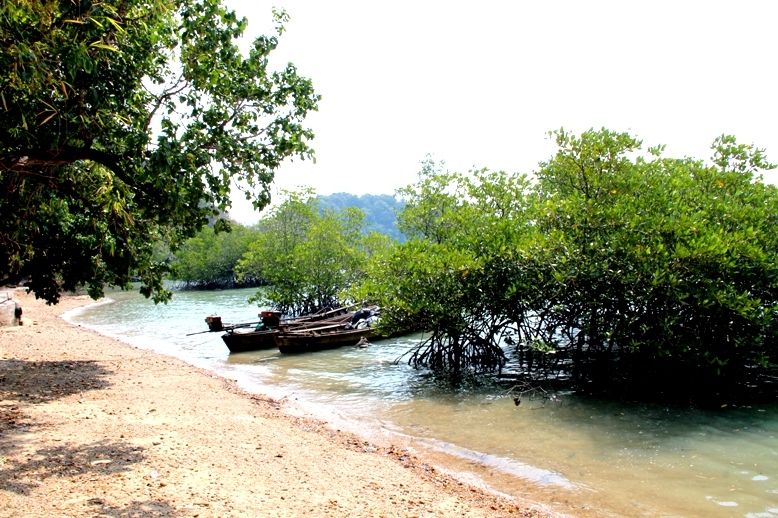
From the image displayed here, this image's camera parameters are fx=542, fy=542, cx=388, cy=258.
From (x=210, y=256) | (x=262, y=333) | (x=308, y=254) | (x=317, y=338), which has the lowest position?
(x=317, y=338)

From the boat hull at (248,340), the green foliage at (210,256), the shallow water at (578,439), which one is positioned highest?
the green foliage at (210,256)

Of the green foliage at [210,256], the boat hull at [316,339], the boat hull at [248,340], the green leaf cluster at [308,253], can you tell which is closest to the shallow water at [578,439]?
the boat hull at [316,339]

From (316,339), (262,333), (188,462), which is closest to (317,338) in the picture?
(316,339)

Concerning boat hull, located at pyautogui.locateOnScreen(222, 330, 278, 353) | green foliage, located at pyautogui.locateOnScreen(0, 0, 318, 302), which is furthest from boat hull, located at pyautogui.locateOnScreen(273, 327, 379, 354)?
green foliage, located at pyautogui.locateOnScreen(0, 0, 318, 302)

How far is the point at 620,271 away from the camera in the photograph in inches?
397

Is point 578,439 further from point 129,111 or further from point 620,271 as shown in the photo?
point 129,111

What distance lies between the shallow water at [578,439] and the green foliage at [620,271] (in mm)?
1238

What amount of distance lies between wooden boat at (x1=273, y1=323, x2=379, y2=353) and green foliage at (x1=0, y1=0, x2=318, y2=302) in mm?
9078

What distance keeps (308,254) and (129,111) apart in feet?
60.8

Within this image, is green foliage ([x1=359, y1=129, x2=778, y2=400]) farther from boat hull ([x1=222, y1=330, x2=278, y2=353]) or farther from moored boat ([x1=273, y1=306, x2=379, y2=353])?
boat hull ([x1=222, y1=330, x2=278, y2=353])

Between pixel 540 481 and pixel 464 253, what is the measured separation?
20.1ft

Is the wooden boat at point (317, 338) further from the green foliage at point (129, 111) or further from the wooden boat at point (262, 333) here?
the green foliage at point (129, 111)

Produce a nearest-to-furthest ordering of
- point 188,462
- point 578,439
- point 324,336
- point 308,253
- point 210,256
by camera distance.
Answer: point 188,462, point 578,439, point 324,336, point 308,253, point 210,256

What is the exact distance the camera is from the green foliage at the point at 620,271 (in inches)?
376
